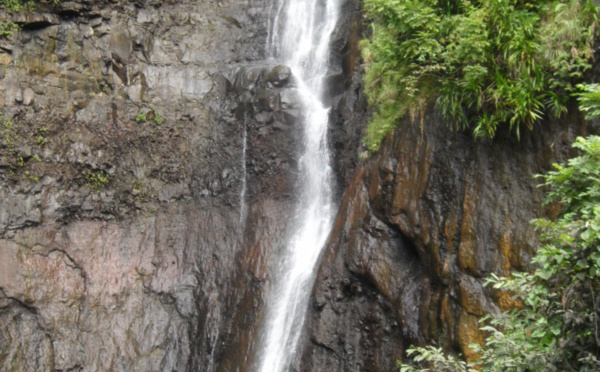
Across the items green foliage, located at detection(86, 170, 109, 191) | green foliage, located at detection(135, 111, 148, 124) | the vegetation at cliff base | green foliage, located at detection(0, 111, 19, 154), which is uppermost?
green foliage, located at detection(135, 111, 148, 124)

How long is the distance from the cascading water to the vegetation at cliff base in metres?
5.69

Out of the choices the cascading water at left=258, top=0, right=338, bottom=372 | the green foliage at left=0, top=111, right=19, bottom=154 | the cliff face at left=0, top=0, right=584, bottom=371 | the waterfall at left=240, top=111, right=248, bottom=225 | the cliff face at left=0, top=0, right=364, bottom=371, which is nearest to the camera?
the cliff face at left=0, top=0, right=584, bottom=371

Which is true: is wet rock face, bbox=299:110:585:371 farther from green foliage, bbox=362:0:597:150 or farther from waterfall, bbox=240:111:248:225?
waterfall, bbox=240:111:248:225

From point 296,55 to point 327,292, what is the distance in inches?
302

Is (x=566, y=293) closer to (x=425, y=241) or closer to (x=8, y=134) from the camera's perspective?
(x=425, y=241)

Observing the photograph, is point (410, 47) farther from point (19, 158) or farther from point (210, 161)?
point (19, 158)

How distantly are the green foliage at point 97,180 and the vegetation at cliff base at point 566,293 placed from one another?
408 inches

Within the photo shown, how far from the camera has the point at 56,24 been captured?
38.1 ft

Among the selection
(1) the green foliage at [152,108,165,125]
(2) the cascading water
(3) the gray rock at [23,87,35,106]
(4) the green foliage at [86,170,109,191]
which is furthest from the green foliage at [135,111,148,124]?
(2) the cascading water

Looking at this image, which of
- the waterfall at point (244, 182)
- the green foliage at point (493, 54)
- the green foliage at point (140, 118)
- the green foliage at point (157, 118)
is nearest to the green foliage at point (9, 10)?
the green foliage at point (140, 118)

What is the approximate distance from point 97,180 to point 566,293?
11.0 meters

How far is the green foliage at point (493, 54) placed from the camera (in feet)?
17.6

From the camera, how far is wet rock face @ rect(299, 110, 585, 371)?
5.70m

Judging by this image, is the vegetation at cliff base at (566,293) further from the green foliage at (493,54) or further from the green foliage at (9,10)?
the green foliage at (9,10)
